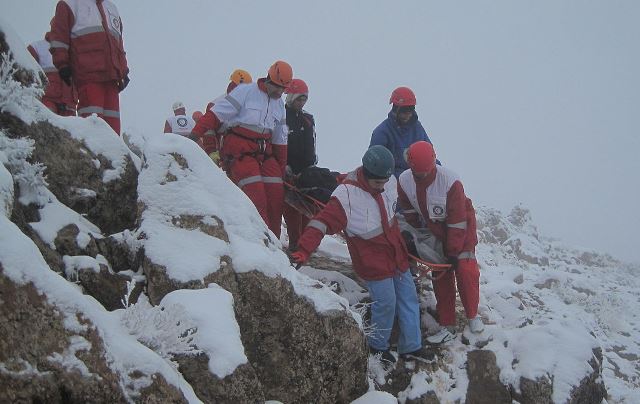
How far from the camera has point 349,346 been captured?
12.2 ft

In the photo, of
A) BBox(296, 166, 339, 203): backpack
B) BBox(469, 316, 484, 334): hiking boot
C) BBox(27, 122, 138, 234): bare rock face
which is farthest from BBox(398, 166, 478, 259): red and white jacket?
BBox(27, 122, 138, 234): bare rock face

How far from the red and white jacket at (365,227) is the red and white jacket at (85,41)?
117 inches

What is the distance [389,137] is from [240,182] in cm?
232

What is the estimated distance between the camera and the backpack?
6.23 m

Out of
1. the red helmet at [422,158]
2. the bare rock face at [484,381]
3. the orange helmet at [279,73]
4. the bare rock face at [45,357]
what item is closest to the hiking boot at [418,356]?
the bare rock face at [484,381]

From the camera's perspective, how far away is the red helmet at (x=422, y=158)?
5.39 metres

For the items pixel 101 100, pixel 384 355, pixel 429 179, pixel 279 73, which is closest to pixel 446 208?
pixel 429 179

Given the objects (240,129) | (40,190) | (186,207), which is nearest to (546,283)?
(240,129)

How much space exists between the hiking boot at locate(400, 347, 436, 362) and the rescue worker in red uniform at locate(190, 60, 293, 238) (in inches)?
89.8

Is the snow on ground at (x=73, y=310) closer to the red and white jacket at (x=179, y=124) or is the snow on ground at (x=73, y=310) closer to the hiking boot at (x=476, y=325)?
the hiking boot at (x=476, y=325)

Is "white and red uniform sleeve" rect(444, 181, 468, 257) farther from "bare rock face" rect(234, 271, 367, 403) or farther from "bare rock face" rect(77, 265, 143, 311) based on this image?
"bare rock face" rect(77, 265, 143, 311)

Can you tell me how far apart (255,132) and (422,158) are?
216cm

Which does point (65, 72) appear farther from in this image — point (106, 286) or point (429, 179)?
point (429, 179)

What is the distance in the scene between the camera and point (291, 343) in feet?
11.3
